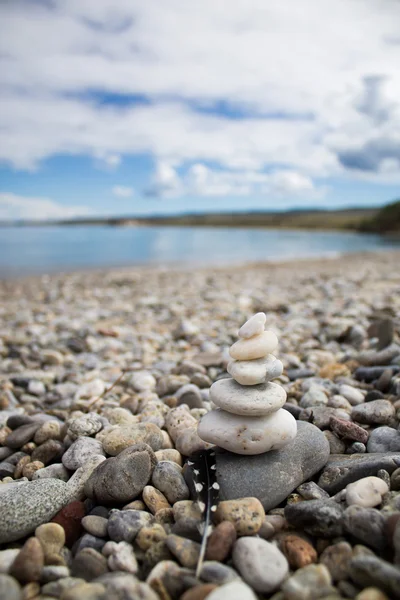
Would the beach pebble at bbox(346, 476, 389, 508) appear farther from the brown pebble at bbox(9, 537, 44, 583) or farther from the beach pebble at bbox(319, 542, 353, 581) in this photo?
the brown pebble at bbox(9, 537, 44, 583)

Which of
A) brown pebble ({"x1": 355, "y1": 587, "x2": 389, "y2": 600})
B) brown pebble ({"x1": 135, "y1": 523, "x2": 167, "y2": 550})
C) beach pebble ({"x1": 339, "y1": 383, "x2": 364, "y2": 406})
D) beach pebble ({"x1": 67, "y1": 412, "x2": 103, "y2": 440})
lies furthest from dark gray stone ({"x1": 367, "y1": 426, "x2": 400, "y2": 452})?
beach pebble ({"x1": 67, "y1": 412, "x2": 103, "y2": 440})

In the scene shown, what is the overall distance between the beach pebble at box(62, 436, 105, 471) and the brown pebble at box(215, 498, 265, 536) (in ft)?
3.65

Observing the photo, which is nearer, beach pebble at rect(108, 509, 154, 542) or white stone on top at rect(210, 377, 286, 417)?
beach pebble at rect(108, 509, 154, 542)

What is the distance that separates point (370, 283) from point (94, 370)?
31.3ft

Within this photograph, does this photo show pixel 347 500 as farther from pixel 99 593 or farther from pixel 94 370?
pixel 94 370

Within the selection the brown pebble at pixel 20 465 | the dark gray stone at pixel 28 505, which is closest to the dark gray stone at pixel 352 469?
the dark gray stone at pixel 28 505

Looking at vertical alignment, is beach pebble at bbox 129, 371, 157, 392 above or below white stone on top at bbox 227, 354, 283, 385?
below

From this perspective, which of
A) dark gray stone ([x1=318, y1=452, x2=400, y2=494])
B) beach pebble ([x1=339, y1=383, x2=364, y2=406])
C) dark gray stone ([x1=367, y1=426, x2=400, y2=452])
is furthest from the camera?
beach pebble ([x1=339, y1=383, x2=364, y2=406])

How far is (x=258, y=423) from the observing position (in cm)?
267

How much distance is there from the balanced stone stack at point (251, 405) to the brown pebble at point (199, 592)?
0.85 m

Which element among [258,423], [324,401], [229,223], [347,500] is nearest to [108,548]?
[258,423]

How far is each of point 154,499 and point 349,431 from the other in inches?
56.8

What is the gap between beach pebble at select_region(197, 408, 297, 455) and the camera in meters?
2.64

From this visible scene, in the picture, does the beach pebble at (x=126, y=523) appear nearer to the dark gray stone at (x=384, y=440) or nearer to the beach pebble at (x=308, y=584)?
the beach pebble at (x=308, y=584)
